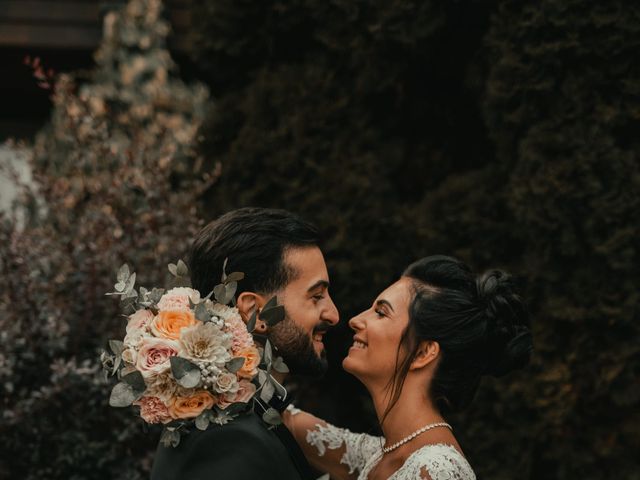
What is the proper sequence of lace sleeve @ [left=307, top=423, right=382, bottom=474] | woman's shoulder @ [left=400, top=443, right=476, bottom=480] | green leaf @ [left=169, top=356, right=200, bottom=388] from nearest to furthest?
green leaf @ [left=169, top=356, right=200, bottom=388], woman's shoulder @ [left=400, top=443, right=476, bottom=480], lace sleeve @ [left=307, top=423, right=382, bottom=474]

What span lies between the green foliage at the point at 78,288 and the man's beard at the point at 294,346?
4.23 feet

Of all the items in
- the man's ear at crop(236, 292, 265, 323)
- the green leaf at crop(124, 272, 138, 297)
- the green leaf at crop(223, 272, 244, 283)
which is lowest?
the man's ear at crop(236, 292, 265, 323)

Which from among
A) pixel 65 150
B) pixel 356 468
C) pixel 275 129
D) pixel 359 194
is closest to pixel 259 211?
pixel 356 468

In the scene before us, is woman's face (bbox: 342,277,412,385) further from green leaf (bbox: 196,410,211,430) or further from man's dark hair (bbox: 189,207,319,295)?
green leaf (bbox: 196,410,211,430)

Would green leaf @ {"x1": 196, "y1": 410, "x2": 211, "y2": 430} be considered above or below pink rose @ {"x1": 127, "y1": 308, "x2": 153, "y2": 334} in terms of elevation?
below

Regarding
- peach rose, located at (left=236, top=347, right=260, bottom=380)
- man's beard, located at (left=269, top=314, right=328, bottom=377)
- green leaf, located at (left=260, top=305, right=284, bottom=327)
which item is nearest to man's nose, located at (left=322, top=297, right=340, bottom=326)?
man's beard, located at (left=269, top=314, right=328, bottom=377)

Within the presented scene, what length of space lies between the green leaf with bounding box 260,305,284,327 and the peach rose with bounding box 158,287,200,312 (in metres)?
0.21

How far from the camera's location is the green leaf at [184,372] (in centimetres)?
241

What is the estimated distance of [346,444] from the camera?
3486 mm

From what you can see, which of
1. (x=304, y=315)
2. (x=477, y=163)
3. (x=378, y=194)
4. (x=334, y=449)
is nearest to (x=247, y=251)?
(x=304, y=315)

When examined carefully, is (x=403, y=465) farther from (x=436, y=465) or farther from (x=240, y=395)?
(x=240, y=395)

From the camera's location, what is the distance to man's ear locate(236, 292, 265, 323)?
291 centimetres

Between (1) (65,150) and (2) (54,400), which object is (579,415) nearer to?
(2) (54,400)

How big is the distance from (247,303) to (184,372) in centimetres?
55
